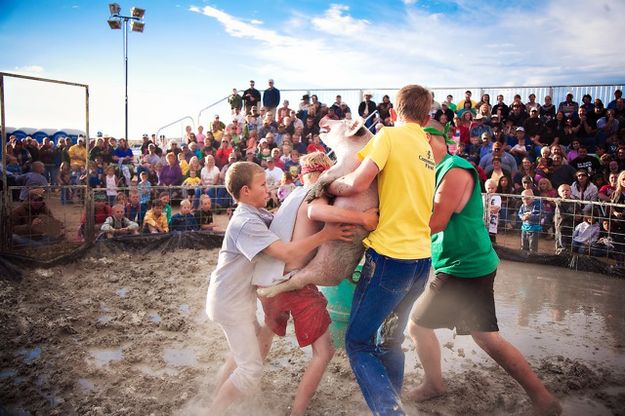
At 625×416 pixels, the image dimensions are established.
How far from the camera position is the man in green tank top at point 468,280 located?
10.2 feet

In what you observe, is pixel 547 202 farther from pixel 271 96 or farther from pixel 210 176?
pixel 271 96

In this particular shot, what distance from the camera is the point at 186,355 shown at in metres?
4.21

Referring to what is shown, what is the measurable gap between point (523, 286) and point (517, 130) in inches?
256

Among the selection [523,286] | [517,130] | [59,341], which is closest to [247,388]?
[59,341]

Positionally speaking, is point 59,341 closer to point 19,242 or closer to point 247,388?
point 247,388

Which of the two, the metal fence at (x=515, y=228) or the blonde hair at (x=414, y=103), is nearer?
the blonde hair at (x=414, y=103)

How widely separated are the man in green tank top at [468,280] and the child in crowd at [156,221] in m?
6.82

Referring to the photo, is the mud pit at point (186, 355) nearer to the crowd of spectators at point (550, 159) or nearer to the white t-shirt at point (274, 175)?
the crowd of spectators at point (550, 159)

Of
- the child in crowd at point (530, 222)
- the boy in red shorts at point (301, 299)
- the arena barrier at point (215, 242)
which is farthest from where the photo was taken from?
the child in crowd at point (530, 222)

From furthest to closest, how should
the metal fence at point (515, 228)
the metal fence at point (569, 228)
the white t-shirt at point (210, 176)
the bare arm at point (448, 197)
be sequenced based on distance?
the white t-shirt at point (210, 176)
the metal fence at point (569, 228)
the metal fence at point (515, 228)
the bare arm at point (448, 197)

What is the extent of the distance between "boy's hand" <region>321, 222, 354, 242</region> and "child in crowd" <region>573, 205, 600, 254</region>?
22.5 ft

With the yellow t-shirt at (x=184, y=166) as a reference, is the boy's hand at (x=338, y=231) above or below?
below

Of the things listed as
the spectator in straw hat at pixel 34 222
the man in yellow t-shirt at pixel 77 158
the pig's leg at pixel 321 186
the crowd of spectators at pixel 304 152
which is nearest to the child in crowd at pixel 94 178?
the crowd of spectators at pixel 304 152

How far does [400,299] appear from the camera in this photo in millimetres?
2742
